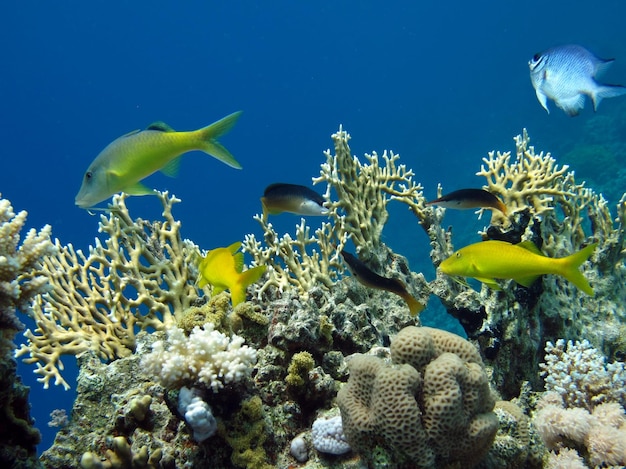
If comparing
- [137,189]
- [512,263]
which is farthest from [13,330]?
[512,263]

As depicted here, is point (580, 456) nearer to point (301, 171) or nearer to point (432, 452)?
point (432, 452)

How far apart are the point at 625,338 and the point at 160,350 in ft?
16.8

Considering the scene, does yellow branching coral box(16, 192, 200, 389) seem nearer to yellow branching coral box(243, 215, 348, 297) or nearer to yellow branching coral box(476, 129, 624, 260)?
→ yellow branching coral box(243, 215, 348, 297)

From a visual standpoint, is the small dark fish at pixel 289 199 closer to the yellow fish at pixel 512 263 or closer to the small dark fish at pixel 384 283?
the small dark fish at pixel 384 283

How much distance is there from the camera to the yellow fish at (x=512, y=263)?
2.66 m

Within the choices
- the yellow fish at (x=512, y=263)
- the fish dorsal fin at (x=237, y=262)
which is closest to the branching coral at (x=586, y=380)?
the yellow fish at (x=512, y=263)

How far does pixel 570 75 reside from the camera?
Result: 363 cm

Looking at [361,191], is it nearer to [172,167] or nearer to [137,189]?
[172,167]

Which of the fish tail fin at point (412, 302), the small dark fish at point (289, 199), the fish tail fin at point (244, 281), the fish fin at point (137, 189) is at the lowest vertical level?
the fish tail fin at point (244, 281)

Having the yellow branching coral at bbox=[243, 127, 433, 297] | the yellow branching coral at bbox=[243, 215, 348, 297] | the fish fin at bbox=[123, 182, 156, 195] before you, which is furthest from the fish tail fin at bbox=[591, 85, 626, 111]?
the fish fin at bbox=[123, 182, 156, 195]

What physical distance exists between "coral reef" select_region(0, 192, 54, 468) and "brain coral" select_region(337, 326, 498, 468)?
171 cm

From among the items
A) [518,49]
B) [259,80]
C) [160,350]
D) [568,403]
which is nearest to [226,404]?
[160,350]

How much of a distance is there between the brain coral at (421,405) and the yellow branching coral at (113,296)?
263 cm

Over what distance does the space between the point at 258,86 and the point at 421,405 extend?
135m
